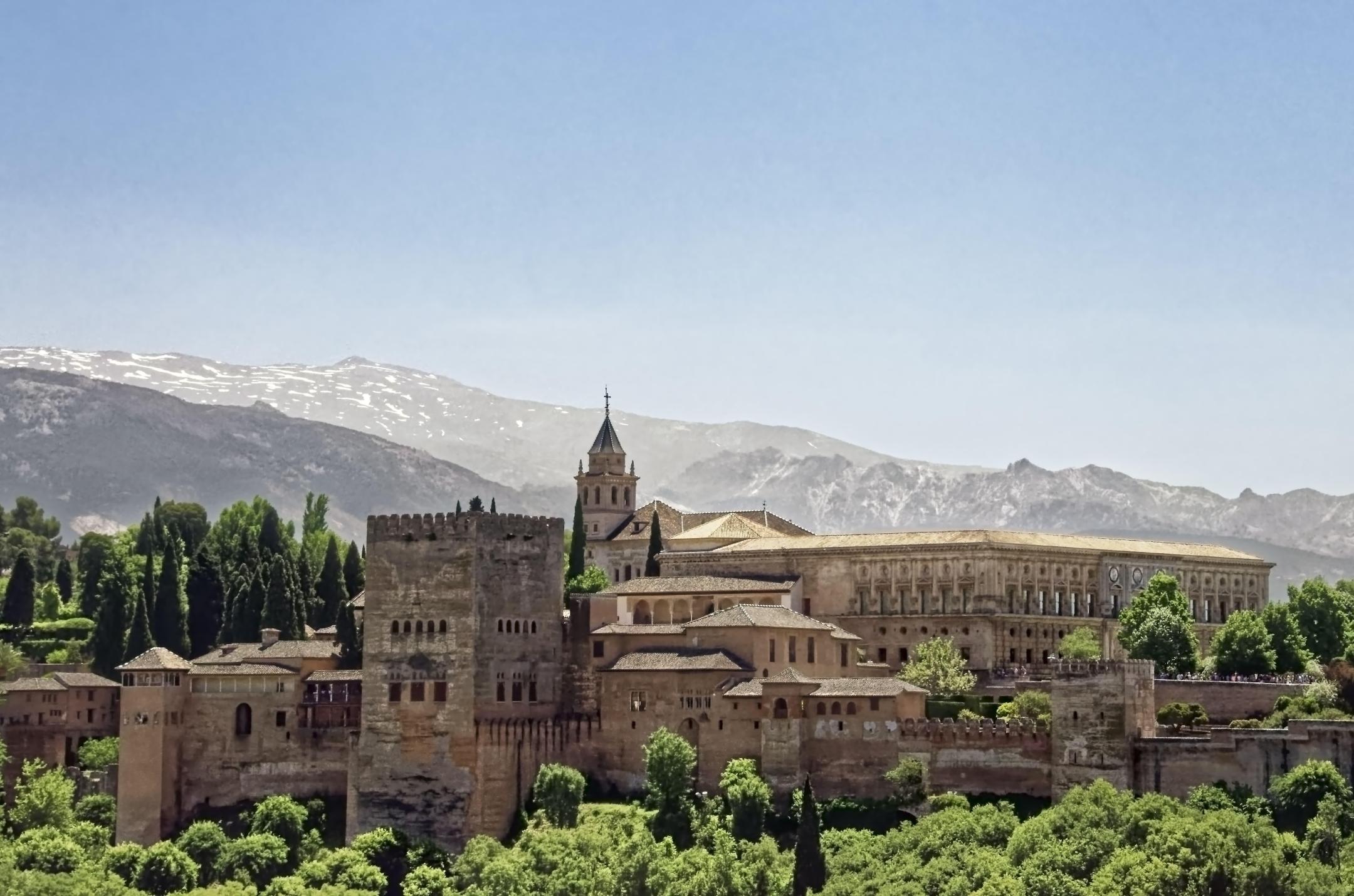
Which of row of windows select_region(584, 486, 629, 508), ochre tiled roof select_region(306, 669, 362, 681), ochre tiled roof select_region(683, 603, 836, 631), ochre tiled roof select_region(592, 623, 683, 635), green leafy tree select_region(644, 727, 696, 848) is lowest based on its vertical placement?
green leafy tree select_region(644, 727, 696, 848)

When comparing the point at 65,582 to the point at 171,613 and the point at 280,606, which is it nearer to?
the point at 171,613

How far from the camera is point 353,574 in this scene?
4013 inches

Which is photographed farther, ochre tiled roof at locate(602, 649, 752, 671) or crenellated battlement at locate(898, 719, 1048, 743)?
ochre tiled roof at locate(602, 649, 752, 671)

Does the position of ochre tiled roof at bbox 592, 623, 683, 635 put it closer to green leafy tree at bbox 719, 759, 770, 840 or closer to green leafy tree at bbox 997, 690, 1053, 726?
green leafy tree at bbox 719, 759, 770, 840

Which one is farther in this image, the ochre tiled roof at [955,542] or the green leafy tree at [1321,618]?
the ochre tiled roof at [955,542]

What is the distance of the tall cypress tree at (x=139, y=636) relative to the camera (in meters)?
96.3

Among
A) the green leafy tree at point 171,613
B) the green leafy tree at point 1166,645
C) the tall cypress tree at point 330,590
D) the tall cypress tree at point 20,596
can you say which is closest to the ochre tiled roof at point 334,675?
the tall cypress tree at point 330,590

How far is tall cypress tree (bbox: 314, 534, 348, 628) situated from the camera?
99.6m

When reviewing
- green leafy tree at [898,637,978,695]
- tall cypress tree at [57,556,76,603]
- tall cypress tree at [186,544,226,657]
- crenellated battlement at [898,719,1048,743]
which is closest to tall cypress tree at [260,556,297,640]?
tall cypress tree at [186,544,226,657]

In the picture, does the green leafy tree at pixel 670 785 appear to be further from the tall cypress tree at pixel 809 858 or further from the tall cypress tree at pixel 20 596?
the tall cypress tree at pixel 20 596

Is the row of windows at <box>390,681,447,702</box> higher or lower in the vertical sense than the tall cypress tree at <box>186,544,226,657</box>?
lower

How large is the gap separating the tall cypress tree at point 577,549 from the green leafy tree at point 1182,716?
3186cm

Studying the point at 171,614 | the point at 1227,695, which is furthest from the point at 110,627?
the point at 1227,695

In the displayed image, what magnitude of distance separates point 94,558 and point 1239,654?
197 ft
